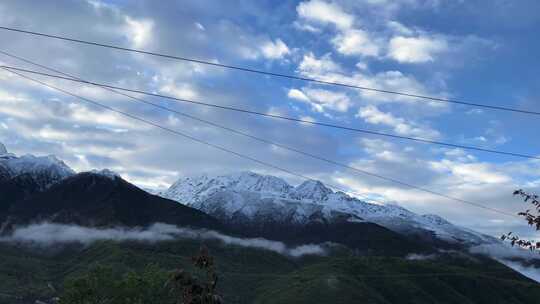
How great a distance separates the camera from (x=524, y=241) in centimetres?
1784

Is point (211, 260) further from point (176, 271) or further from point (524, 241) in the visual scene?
point (524, 241)

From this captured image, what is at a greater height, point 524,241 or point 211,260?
point 524,241

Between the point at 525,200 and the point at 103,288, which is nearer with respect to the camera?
the point at 525,200

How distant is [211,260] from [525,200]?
951 centimetres

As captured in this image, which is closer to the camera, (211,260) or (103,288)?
(211,260)

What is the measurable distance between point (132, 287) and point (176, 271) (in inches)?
4191

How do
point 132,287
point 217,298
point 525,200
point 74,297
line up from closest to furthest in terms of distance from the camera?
point 217,298 → point 525,200 → point 74,297 → point 132,287

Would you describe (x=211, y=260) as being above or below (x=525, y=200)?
below

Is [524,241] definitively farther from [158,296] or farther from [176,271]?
[158,296]

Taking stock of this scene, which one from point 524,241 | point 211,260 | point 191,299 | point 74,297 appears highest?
point 524,241

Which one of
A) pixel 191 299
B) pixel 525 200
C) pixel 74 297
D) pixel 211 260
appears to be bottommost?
pixel 74 297

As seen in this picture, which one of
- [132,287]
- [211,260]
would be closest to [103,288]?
[132,287]

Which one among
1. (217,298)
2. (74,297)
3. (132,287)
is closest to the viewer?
(217,298)

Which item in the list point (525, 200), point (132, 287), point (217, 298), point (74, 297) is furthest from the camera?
point (132, 287)
